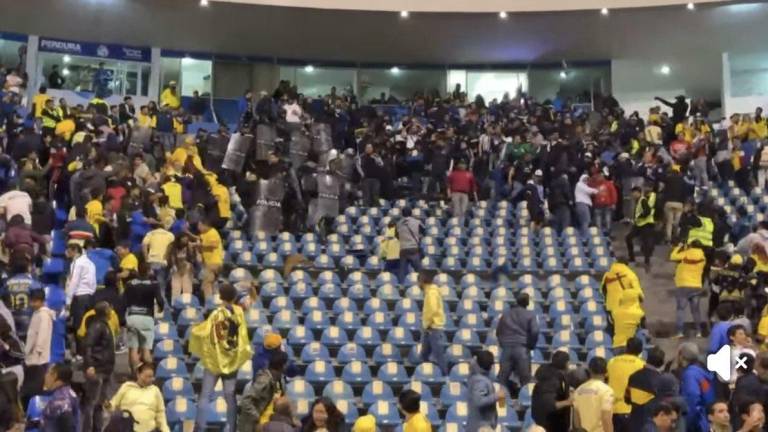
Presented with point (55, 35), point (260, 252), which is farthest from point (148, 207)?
point (55, 35)

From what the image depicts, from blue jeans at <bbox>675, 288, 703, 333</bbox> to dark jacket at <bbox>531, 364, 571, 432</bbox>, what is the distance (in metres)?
4.56

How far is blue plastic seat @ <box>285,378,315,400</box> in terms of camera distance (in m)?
11.4

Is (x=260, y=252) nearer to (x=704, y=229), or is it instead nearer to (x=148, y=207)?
(x=148, y=207)

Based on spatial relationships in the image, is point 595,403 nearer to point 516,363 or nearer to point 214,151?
point 516,363

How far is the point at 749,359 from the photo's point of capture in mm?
9578

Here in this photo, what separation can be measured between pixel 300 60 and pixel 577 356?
1868 centimetres

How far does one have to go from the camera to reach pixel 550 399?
9.82 m

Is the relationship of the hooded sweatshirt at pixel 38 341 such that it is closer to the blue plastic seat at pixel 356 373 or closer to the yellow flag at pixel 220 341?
the yellow flag at pixel 220 341

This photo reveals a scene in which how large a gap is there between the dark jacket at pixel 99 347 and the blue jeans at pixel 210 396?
3.16ft

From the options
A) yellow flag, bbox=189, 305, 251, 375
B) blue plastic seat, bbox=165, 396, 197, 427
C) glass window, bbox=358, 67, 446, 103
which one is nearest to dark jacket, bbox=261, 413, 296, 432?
yellow flag, bbox=189, 305, 251, 375

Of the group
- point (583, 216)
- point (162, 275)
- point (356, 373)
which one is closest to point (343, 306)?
point (356, 373)

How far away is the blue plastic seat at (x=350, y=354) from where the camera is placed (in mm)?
12523

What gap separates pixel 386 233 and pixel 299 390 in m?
6.03

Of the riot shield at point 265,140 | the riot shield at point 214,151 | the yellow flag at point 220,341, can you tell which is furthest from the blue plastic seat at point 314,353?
the riot shield at point 214,151
